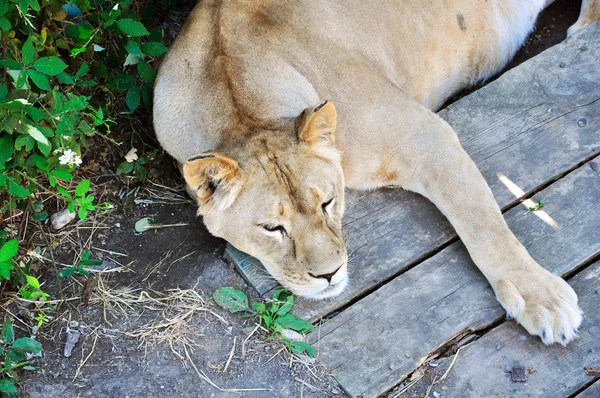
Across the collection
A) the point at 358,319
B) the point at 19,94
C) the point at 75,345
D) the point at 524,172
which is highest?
the point at 19,94

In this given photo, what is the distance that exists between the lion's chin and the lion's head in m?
0.07

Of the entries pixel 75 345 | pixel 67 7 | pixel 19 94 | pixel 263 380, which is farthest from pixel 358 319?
pixel 67 7

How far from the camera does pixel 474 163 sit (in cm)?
344

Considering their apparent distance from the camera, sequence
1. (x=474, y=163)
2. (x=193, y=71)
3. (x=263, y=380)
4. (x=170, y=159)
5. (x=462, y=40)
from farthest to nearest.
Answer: (x=462, y=40) < (x=170, y=159) < (x=474, y=163) < (x=193, y=71) < (x=263, y=380)

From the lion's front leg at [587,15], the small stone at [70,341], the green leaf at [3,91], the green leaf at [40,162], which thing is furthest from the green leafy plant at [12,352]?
the lion's front leg at [587,15]

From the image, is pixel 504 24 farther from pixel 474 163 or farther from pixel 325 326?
pixel 325 326

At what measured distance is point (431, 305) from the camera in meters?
3.08

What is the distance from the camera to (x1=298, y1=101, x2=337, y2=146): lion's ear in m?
2.80

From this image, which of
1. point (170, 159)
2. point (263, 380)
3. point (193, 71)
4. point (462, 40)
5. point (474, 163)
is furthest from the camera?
point (462, 40)

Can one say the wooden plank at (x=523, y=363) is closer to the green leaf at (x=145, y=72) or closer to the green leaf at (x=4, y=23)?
the green leaf at (x=145, y=72)

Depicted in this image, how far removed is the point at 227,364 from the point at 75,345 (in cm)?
59

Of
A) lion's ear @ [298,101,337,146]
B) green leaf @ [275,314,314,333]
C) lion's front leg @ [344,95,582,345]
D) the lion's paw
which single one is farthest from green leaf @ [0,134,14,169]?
the lion's paw

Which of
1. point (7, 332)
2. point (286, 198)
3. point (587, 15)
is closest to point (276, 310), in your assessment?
point (286, 198)

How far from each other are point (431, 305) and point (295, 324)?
0.52 meters
